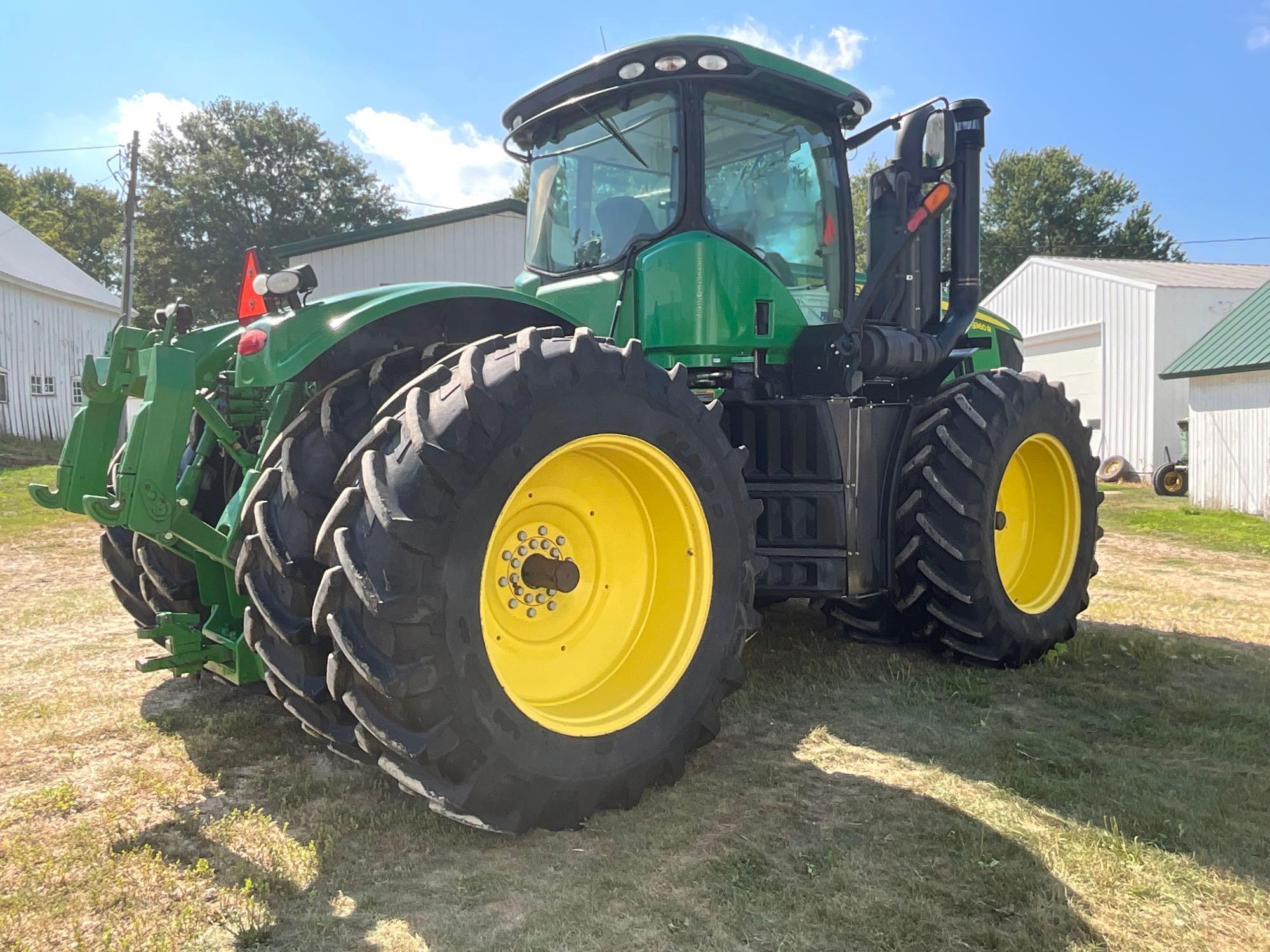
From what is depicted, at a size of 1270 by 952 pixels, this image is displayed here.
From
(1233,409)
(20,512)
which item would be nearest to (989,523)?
(20,512)

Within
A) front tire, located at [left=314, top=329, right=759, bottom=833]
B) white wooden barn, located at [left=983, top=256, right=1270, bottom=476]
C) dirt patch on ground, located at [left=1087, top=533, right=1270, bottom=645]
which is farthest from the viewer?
white wooden barn, located at [left=983, top=256, right=1270, bottom=476]

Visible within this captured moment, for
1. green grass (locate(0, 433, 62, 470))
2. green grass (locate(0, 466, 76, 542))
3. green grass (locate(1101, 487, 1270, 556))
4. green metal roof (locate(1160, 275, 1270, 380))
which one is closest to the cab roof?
green grass (locate(0, 466, 76, 542))

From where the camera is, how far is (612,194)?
14.1 feet

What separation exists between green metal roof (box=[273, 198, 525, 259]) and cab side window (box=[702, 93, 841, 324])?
43.7 feet

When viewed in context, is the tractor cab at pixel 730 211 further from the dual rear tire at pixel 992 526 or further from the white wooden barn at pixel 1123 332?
the white wooden barn at pixel 1123 332

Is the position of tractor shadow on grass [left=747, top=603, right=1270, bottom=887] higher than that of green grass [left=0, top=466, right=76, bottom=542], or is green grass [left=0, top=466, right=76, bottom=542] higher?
green grass [left=0, top=466, right=76, bottom=542]

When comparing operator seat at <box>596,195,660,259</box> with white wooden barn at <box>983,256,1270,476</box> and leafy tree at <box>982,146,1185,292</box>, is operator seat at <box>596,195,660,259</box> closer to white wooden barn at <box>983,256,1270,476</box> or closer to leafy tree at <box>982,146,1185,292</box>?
white wooden barn at <box>983,256,1270,476</box>

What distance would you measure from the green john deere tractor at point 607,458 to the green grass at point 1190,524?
19.4 ft

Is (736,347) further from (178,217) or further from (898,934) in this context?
(178,217)

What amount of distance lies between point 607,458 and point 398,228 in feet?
51.0

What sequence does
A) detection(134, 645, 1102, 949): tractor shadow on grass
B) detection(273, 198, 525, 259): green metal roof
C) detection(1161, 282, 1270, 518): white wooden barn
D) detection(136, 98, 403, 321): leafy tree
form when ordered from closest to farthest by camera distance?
1. detection(134, 645, 1102, 949): tractor shadow on grass
2. detection(1161, 282, 1270, 518): white wooden barn
3. detection(273, 198, 525, 259): green metal roof
4. detection(136, 98, 403, 321): leafy tree

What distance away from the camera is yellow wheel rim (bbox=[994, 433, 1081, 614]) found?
498cm

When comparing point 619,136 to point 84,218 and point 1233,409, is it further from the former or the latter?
point 84,218

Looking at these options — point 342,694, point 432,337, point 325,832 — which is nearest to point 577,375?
point 432,337
